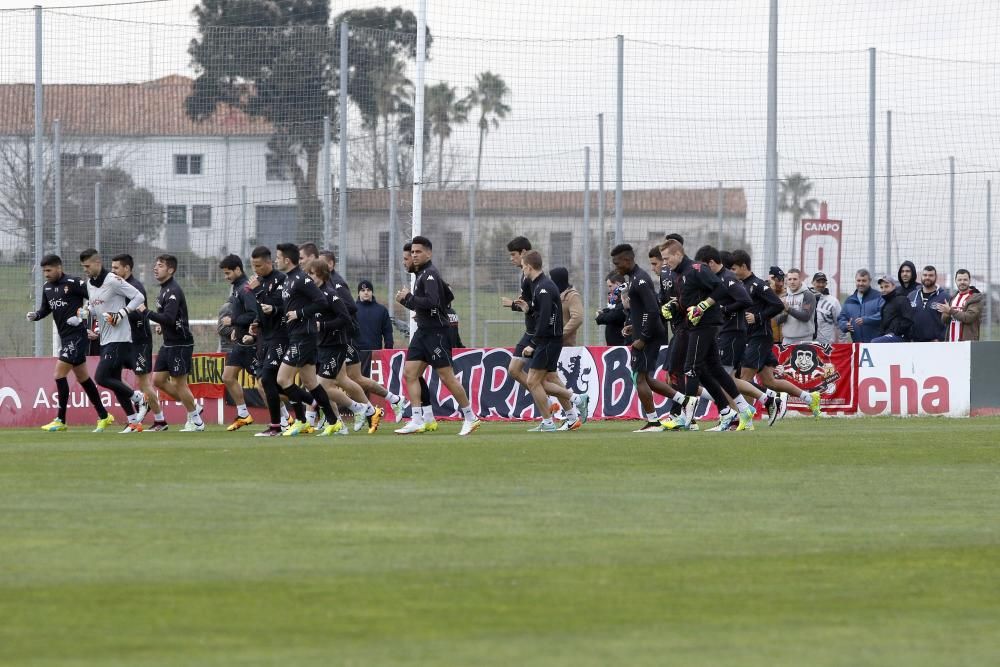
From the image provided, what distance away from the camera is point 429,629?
576cm

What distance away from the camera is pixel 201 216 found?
1032 inches

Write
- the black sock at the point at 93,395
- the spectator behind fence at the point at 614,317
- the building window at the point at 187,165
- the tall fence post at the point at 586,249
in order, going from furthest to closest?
the building window at the point at 187,165, the tall fence post at the point at 586,249, the spectator behind fence at the point at 614,317, the black sock at the point at 93,395

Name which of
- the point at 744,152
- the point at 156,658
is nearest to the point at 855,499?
the point at 156,658

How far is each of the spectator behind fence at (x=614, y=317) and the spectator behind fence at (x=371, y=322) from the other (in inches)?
117

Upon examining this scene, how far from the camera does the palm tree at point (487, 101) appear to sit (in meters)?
25.5

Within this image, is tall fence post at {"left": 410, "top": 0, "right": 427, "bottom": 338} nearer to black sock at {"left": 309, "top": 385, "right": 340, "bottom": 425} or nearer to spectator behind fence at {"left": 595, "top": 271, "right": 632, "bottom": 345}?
spectator behind fence at {"left": 595, "top": 271, "right": 632, "bottom": 345}

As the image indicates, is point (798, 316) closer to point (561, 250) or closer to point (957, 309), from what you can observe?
point (957, 309)

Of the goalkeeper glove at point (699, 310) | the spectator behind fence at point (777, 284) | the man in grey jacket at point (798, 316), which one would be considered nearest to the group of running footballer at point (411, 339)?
the goalkeeper glove at point (699, 310)

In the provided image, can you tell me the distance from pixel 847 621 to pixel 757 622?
0.33 m

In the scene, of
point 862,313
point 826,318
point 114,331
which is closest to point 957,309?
point 862,313

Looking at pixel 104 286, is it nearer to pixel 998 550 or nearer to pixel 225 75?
pixel 225 75

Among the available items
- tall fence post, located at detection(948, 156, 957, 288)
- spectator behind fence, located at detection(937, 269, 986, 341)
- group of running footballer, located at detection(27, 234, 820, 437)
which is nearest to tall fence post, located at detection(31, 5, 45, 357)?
group of running footballer, located at detection(27, 234, 820, 437)

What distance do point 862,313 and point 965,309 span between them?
1.74m

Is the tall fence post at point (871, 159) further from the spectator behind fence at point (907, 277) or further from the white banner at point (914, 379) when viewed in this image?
the white banner at point (914, 379)
